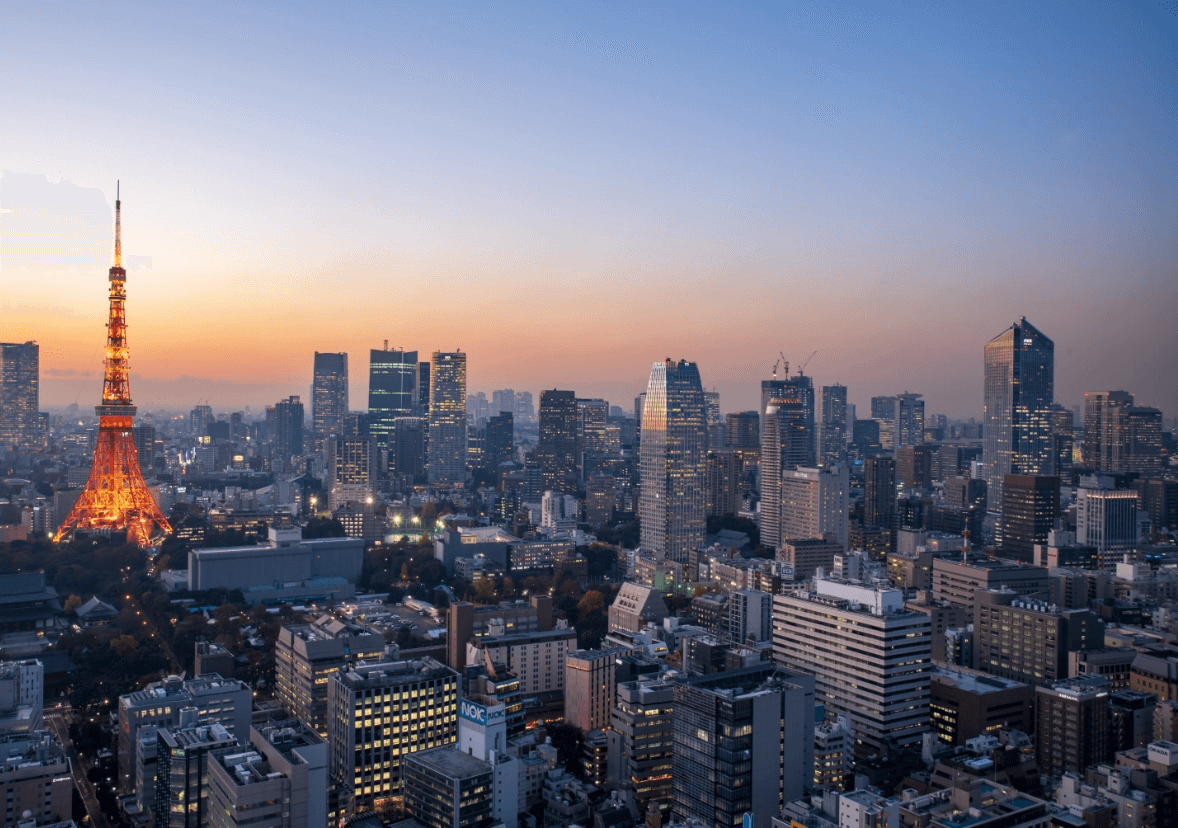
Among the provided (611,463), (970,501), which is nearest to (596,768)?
(970,501)

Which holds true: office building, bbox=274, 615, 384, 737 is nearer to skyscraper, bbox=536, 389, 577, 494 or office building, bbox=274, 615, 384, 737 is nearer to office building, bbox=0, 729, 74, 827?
office building, bbox=0, 729, 74, 827

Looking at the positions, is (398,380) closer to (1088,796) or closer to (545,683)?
(545,683)

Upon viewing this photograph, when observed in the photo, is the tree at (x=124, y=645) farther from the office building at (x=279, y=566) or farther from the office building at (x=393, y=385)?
the office building at (x=393, y=385)

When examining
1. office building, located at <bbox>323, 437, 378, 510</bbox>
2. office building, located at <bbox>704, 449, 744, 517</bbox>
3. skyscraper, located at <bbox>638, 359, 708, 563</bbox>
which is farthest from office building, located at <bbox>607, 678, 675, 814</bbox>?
office building, located at <bbox>323, 437, 378, 510</bbox>

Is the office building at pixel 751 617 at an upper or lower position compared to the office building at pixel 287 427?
lower

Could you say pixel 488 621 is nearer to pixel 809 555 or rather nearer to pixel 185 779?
pixel 185 779

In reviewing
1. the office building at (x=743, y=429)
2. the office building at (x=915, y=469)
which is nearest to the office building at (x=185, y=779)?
the office building at (x=915, y=469)
